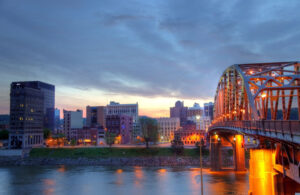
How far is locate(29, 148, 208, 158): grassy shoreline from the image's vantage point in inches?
3716

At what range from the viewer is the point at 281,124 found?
19844 millimetres

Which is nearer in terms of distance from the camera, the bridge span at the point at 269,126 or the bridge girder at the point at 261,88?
the bridge span at the point at 269,126

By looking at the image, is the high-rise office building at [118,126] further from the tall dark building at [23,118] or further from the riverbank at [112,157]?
the tall dark building at [23,118]

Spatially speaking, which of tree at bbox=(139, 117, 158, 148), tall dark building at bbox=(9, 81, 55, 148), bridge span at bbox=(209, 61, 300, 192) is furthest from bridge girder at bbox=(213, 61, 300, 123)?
tall dark building at bbox=(9, 81, 55, 148)

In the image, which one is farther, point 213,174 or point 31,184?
point 213,174

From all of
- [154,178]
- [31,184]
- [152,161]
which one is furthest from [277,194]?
[152,161]

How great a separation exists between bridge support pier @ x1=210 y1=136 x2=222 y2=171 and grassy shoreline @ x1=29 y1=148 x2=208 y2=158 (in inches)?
805

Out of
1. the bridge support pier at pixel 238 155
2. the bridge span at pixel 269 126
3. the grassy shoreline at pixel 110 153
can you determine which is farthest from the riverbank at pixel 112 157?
the bridge span at pixel 269 126

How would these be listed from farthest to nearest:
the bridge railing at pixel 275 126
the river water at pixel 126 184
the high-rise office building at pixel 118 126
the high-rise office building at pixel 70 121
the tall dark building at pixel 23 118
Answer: the high-rise office building at pixel 70 121, the high-rise office building at pixel 118 126, the tall dark building at pixel 23 118, the river water at pixel 126 184, the bridge railing at pixel 275 126

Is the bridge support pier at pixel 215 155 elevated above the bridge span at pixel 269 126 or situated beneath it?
situated beneath

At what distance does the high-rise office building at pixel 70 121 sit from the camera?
144000mm

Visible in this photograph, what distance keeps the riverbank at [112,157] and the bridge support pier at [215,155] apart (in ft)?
41.6

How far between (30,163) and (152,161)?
136ft

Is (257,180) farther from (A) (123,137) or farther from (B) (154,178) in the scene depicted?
(A) (123,137)
